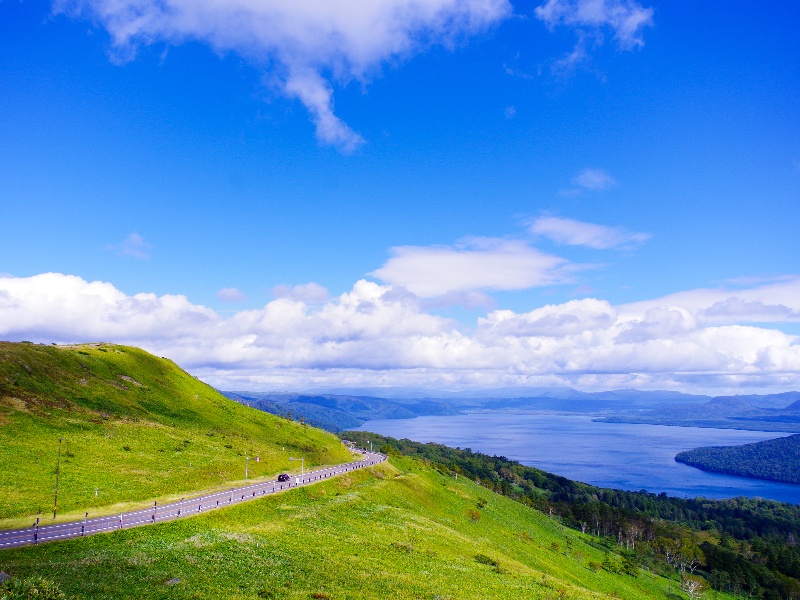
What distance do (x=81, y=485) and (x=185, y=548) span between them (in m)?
29.6

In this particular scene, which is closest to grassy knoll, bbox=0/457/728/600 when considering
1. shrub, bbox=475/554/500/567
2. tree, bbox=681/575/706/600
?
shrub, bbox=475/554/500/567

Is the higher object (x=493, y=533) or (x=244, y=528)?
(x=244, y=528)

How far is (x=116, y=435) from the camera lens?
270 ft

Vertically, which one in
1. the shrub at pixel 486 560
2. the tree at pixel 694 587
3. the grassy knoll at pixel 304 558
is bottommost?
the tree at pixel 694 587

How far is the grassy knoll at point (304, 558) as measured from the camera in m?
34.0

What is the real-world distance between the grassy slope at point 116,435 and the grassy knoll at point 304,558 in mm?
15468

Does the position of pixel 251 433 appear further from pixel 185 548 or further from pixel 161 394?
pixel 185 548

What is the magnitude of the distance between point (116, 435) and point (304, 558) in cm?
5644

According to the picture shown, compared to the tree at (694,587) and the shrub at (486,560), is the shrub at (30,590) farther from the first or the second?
the tree at (694,587)

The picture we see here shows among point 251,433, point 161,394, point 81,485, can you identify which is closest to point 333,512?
point 81,485

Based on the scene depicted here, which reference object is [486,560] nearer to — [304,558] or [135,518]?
[304,558]

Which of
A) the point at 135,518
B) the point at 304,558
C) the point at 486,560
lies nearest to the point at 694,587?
the point at 486,560

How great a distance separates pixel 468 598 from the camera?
4069 centimetres

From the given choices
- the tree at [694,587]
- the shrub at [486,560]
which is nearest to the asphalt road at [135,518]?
the shrub at [486,560]
